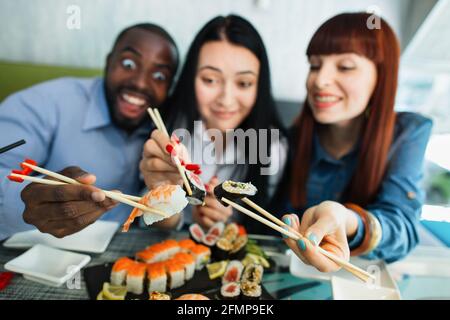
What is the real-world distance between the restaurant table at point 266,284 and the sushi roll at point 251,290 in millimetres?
79

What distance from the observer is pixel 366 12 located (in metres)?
1.19

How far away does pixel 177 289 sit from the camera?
1.09 metres

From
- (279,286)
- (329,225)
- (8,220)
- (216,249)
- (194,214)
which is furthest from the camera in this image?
(194,214)

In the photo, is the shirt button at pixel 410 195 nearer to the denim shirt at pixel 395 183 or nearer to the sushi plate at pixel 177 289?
the denim shirt at pixel 395 183

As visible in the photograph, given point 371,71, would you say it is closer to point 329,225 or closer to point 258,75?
point 258,75

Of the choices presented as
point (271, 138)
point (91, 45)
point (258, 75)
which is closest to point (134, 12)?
point (91, 45)

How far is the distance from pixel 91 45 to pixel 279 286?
1.14 m

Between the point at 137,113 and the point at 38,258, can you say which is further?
the point at 137,113

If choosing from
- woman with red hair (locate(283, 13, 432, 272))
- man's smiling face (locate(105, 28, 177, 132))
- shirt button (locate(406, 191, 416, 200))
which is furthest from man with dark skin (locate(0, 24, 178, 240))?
shirt button (locate(406, 191, 416, 200))

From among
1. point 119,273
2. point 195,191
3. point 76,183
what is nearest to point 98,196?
point 76,183

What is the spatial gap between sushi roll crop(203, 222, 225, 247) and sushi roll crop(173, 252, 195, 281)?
0.12 metres

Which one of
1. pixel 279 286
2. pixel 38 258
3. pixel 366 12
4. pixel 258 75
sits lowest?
pixel 279 286

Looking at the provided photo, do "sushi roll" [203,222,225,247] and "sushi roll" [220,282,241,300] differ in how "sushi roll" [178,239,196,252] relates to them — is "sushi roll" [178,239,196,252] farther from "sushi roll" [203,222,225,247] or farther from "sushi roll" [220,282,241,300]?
"sushi roll" [220,282,241,300]

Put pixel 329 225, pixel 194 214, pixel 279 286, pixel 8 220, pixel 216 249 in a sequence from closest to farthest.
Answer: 1. pixel 329 225
2. pixel 8 220
3. pixel 279 286
4. pixel 216 249
5. pixel 194 214
